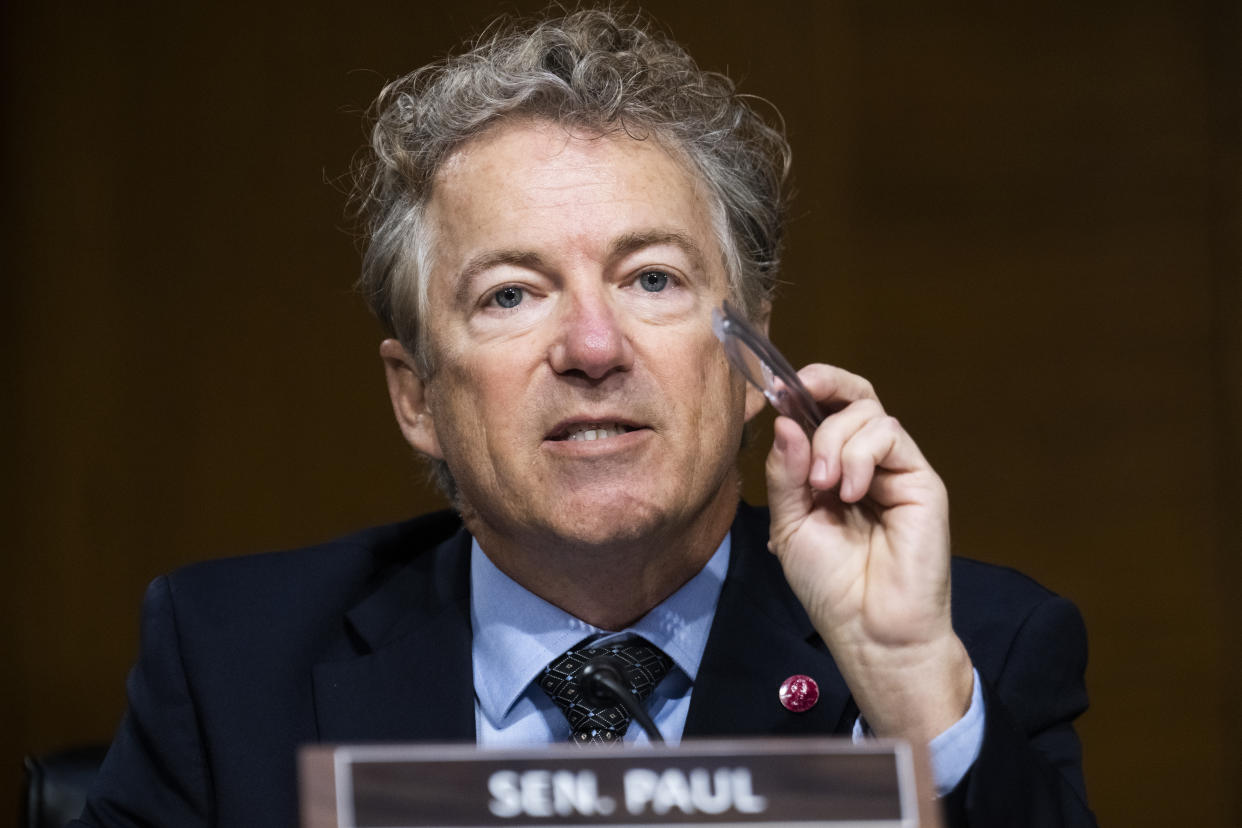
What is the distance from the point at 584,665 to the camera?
173 cm

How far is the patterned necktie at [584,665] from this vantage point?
65.6 inches

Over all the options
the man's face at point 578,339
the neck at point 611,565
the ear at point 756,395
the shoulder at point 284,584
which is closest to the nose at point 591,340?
the man's face at point 578,339

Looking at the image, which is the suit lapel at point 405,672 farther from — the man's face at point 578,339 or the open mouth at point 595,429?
the open mouth at point 595,429

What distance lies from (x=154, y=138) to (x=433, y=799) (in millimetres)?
2476

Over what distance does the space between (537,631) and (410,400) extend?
382 millimetres

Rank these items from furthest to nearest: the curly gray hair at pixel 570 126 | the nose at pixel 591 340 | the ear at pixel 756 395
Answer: the ear at pixel 756 395
the curly gray hair at pixel 570 126
the nose at pixel 591 340

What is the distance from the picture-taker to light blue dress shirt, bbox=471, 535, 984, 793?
174 cm

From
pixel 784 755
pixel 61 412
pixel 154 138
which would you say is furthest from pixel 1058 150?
pixel 784 755

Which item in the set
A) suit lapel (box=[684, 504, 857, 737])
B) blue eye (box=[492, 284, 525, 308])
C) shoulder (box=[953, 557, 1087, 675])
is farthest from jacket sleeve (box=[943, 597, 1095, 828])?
blue eye (box=[492, 284, 525, 308])

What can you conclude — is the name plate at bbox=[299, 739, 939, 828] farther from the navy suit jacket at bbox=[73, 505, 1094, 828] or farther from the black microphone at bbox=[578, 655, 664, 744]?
the navy suit jacket at bbox=[73, 505, 1094, 828]

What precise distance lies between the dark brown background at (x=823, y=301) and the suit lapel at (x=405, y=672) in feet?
4.10

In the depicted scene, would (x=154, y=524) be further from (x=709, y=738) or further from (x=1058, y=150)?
(x=1058, y=150)

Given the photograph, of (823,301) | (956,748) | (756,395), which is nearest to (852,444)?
(956,748)

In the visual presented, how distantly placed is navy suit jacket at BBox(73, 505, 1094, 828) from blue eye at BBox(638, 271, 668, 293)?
1.26 feet
